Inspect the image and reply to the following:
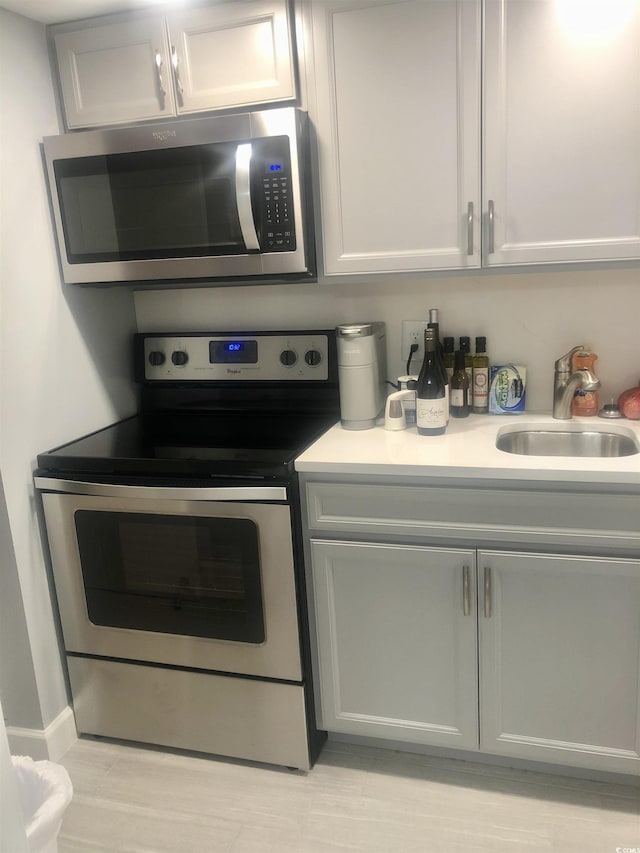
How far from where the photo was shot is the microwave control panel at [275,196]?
179cm

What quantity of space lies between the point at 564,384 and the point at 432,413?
45 centimetres

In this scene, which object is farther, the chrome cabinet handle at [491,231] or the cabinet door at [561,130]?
the chrome cabinet handle at [491,231]

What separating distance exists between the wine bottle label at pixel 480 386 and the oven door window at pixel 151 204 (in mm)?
822

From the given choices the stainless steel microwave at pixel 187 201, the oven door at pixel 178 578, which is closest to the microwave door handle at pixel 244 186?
the stainless steel microwave at pixel 187 201

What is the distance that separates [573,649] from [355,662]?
58 cm

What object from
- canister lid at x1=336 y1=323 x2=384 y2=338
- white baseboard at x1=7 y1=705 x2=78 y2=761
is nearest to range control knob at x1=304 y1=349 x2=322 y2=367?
canister lid at x1=336 y1=323 x2=384 y2=338

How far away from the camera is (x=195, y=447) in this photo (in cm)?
201

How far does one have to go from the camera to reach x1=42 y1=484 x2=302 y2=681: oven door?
184 centimetres

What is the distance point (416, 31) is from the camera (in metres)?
1.75

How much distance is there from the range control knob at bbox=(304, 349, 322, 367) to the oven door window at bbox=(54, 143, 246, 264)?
47 cm

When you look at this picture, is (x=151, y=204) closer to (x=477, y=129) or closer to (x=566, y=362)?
(x=477, y=129)

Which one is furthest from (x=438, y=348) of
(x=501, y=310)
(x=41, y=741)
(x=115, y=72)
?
(x=41, y=741)

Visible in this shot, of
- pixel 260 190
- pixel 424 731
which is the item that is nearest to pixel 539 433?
pixel 424 731

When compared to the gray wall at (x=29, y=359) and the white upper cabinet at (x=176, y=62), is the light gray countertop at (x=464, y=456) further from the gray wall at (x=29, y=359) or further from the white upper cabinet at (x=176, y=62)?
the white upper cabinet at (x=176, y=62)
